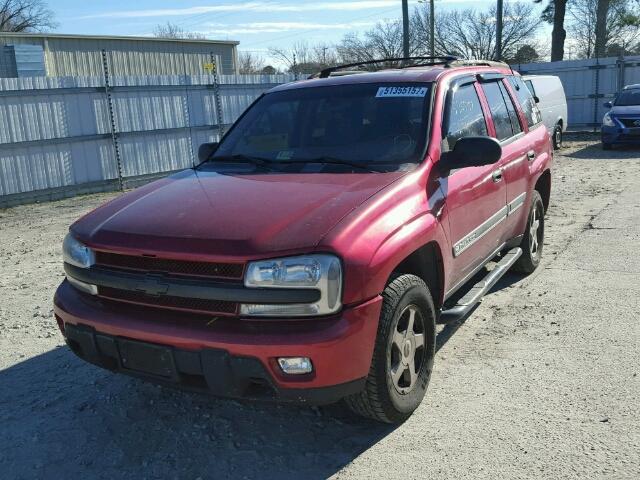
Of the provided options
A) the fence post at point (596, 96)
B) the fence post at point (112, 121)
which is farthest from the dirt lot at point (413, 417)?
the fence post at point (596, 96)

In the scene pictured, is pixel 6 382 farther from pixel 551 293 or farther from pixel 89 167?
pixel 89 167

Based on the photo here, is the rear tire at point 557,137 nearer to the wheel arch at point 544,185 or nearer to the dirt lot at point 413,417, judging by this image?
the wheel arch at point 544,185

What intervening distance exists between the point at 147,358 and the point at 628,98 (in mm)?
17516

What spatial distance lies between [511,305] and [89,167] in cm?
987

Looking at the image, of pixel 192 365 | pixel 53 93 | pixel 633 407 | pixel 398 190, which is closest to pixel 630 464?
pixel 633 407

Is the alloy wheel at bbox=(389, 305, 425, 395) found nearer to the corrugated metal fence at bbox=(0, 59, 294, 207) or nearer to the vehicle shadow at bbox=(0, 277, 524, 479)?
the vehicle shadow at bbox=(0, 277, 524, 479)

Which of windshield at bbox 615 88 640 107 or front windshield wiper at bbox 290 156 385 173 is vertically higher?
front windshield wiper at bbox 290 156 385 173

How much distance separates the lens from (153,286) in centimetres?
295

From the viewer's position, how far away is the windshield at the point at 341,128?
3852mm

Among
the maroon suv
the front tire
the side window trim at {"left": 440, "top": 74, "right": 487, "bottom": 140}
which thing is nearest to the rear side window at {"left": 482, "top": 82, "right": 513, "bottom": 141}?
the side window trim at {"left": 440, "top": 74, "right": 487, "bottom": 140}

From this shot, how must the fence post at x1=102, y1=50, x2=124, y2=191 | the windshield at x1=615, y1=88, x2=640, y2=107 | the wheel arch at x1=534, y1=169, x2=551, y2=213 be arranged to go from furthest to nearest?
the windshield at x1=615, y1=88, x2=640, y2=107 < the fence post at x1=102, y1=50, x2=124, y2=191 < the wheel arch at x1=534, y1=169, x2=551, y2=213

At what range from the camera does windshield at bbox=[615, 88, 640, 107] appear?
16.9 metres

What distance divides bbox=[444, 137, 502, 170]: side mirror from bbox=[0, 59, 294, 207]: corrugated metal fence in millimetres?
9854

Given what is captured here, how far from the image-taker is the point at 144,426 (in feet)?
11.2
